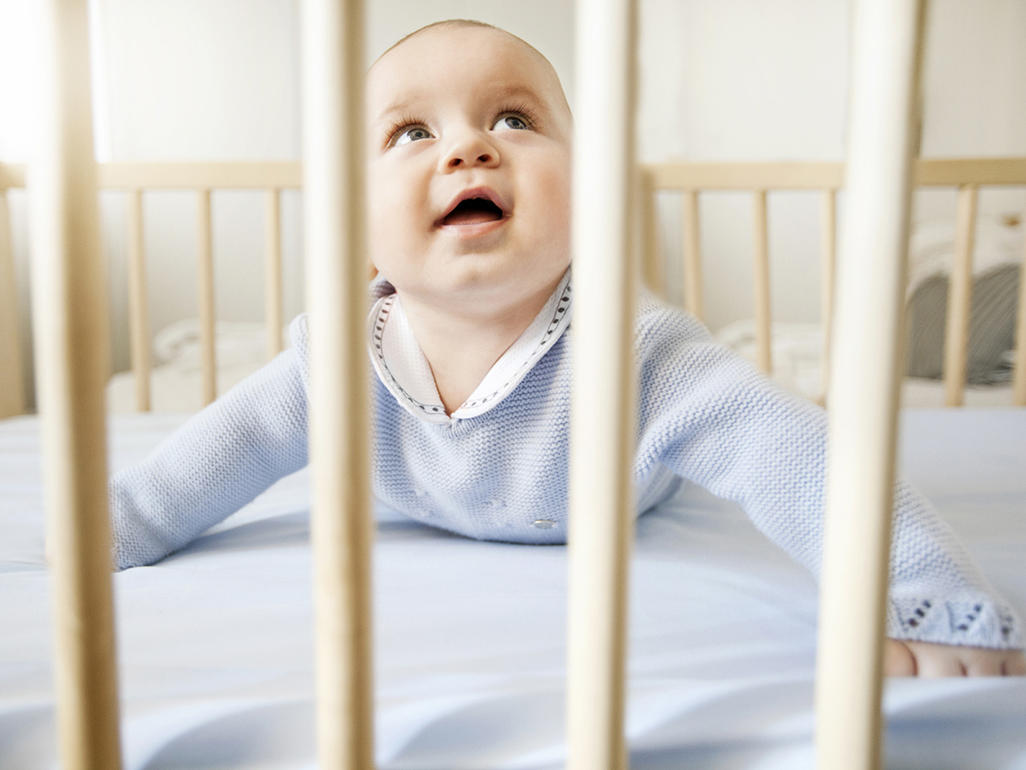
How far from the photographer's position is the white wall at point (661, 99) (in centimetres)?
185

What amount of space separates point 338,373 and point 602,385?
7 cm

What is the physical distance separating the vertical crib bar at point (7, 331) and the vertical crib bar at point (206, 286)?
247 mm

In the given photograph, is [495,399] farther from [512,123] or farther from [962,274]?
[962,274]

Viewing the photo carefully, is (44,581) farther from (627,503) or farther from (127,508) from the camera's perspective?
(627,503)

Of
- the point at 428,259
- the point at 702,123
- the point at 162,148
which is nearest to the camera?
the point at 428,259

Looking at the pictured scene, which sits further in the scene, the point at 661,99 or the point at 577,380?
the point at 661,99

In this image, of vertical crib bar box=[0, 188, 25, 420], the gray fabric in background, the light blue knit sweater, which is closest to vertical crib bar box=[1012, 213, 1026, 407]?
the gray fabric in background

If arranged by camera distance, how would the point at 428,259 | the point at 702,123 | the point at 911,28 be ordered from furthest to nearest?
the point at 702,123 < the point at 428,259 < the point at 911,28

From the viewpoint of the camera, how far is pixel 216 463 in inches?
23.6

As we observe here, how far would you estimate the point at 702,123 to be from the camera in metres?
2.06

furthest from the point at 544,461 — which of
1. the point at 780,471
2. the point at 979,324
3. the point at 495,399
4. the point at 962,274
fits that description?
the point at 979,324

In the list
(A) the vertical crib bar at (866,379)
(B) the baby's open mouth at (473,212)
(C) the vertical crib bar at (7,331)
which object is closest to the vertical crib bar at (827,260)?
(B) the baby's open mouth at (473,212)

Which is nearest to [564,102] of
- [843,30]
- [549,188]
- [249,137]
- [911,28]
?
[549,188]

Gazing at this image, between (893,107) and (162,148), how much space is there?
6.29 ft
